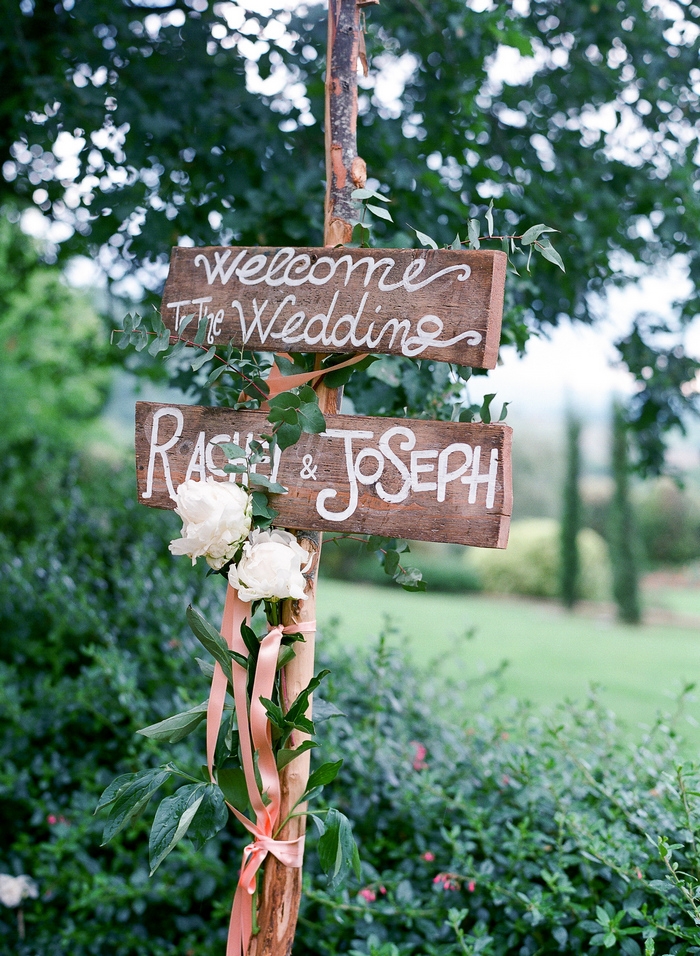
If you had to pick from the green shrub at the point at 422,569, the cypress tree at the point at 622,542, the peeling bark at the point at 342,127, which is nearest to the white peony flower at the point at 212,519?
the peeling bark at the point at 342,127

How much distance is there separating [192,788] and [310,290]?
781mm

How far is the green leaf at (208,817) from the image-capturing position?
99 cm

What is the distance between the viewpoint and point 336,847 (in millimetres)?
1016

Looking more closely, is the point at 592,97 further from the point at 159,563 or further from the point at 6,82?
the point at 159,563

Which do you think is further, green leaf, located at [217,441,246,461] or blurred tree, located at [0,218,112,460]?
blurred tree, located at [0,218,112,460]

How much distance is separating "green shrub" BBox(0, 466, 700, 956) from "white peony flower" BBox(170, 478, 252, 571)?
2.68ft

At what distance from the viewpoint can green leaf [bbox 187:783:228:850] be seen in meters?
0.99

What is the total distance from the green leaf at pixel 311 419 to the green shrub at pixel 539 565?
22.3 ft

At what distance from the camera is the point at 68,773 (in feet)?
6.41

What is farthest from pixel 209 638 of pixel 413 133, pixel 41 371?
pixel 41 371

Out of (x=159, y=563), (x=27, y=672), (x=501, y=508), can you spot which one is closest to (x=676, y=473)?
(x=501, y=508)

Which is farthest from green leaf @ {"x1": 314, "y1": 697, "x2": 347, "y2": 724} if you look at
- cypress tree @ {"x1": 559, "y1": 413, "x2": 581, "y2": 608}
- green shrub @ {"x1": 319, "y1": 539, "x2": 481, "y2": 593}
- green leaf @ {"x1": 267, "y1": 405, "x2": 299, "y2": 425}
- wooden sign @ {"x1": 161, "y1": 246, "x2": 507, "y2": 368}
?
green shrub @ {"x1": 319, "y1": 539, "x2": 481, "y2": 593}

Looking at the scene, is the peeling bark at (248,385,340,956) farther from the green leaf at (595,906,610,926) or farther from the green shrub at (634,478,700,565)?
the green shrub at (634,478,700,565)

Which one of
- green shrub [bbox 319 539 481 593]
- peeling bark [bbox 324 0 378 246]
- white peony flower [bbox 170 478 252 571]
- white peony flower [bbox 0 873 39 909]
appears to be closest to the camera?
white peony flower [bbox 170 478 252 571]
